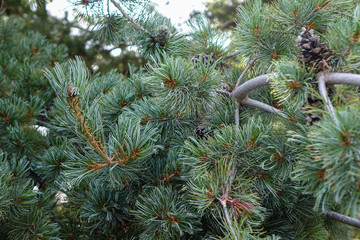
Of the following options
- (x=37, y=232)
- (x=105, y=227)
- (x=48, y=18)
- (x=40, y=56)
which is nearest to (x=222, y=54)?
(x=105, y=227)

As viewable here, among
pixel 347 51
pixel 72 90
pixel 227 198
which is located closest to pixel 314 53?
pixel 347 51

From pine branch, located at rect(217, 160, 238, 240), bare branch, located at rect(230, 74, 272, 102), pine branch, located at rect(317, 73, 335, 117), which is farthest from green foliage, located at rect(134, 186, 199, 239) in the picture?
pine branch, located at rect(317, 73, 335, 117)

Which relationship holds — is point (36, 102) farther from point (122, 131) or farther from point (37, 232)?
point (122, 131)

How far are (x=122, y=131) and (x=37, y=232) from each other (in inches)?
16.1

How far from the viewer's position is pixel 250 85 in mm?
650

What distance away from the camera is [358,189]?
15.8 inches

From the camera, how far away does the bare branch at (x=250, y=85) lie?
0.61 metres

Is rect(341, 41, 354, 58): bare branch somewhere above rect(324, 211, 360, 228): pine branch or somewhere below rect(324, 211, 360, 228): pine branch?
above

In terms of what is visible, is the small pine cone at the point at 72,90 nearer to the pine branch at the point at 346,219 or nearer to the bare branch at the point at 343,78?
the bare branch at the point at 343,78

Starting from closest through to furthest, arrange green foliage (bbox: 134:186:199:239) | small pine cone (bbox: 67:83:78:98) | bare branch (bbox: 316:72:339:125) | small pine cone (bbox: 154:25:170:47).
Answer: bare branch (bbox: 316:72:339:125), small pine cone (bbox: 67:83:78:98), green foliage (bbox: 134:186:199:239), small pine cone (bbox: 154:25:170:47)

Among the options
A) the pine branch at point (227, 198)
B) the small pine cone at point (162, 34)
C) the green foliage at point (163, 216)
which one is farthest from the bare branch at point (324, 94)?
the small pine cone at point (162, 34)

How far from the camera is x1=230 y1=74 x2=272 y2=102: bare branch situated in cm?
61

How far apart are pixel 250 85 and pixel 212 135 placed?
15cm

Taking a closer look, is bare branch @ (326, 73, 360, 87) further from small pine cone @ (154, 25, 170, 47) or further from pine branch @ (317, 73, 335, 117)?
small pine cone @ (154, 25, 170, 47)
